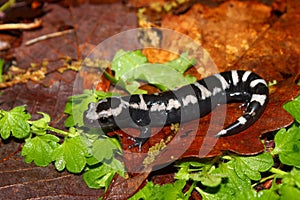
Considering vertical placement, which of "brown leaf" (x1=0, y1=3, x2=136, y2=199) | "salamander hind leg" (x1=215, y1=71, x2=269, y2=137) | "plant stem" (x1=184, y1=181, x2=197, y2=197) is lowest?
"brown leaf" (x1=0, y1=3, x2=136, y2=199)

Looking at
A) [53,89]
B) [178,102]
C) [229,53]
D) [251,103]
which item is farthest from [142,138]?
[229,53]

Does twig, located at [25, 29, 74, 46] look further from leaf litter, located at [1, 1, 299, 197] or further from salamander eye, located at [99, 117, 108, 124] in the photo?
salamander eye, located at [99, 117, 108, 124]

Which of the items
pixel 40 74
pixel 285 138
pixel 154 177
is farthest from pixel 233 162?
pixel 40 74

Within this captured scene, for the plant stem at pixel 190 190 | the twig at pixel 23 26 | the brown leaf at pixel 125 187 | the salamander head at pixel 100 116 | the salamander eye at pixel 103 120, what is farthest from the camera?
the twig at pixel 23 26

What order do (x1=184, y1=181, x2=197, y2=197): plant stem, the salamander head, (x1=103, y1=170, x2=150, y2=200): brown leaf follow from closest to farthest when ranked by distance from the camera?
1. (x1=184, y1=181, x2=197, y2=197): plant stem
2. (x1=103, y1=170, x2=150, y2=200): brown leaf
3. the salamander head

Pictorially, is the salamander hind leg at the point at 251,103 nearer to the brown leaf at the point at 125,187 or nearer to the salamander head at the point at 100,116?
the brown leaf at the point at 125,187

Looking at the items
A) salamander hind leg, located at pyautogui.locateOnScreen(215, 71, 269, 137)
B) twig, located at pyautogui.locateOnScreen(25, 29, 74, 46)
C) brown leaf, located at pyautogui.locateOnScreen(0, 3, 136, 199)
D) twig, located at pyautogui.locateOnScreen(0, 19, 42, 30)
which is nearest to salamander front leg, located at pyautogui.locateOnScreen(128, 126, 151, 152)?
brown leaf, located at pyautogui.locateOnScreen(0, 3, 136, 199)

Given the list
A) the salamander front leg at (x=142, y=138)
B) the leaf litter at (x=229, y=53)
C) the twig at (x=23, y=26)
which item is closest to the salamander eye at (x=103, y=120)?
Result: the salamander front leg at (x=142, y=138)
